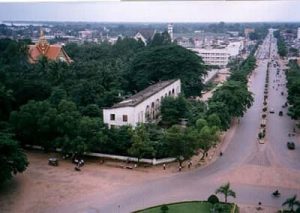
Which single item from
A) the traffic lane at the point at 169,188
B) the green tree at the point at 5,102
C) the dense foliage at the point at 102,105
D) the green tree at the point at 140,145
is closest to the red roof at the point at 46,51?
the dense foliage at the point at 102,105

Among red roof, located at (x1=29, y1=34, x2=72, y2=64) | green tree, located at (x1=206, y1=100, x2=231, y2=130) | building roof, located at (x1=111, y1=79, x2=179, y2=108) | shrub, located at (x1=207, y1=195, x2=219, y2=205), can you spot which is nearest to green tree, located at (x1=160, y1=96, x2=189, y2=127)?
building roof, located at (x1=111, y1=79, x2=179, y2=108)

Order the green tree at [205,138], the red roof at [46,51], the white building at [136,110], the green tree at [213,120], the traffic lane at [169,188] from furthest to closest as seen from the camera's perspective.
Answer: the red roof at [46,51], the white building at [136,110], the green tree at [213,120], the green tree at [205,138], the traffic lane at [169,188]

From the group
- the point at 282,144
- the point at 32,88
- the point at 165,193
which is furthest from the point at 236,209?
the point at 32,88

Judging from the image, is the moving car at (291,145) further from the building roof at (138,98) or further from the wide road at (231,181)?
the building roof at (138,98)

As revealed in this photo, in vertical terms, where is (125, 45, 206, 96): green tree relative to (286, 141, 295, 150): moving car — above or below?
above

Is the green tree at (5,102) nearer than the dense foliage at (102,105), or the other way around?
the dense foliage at (102,105)

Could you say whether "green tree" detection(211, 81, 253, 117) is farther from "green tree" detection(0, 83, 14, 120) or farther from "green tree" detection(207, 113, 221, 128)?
"green tree" detection(0, 83, 14, 120)
